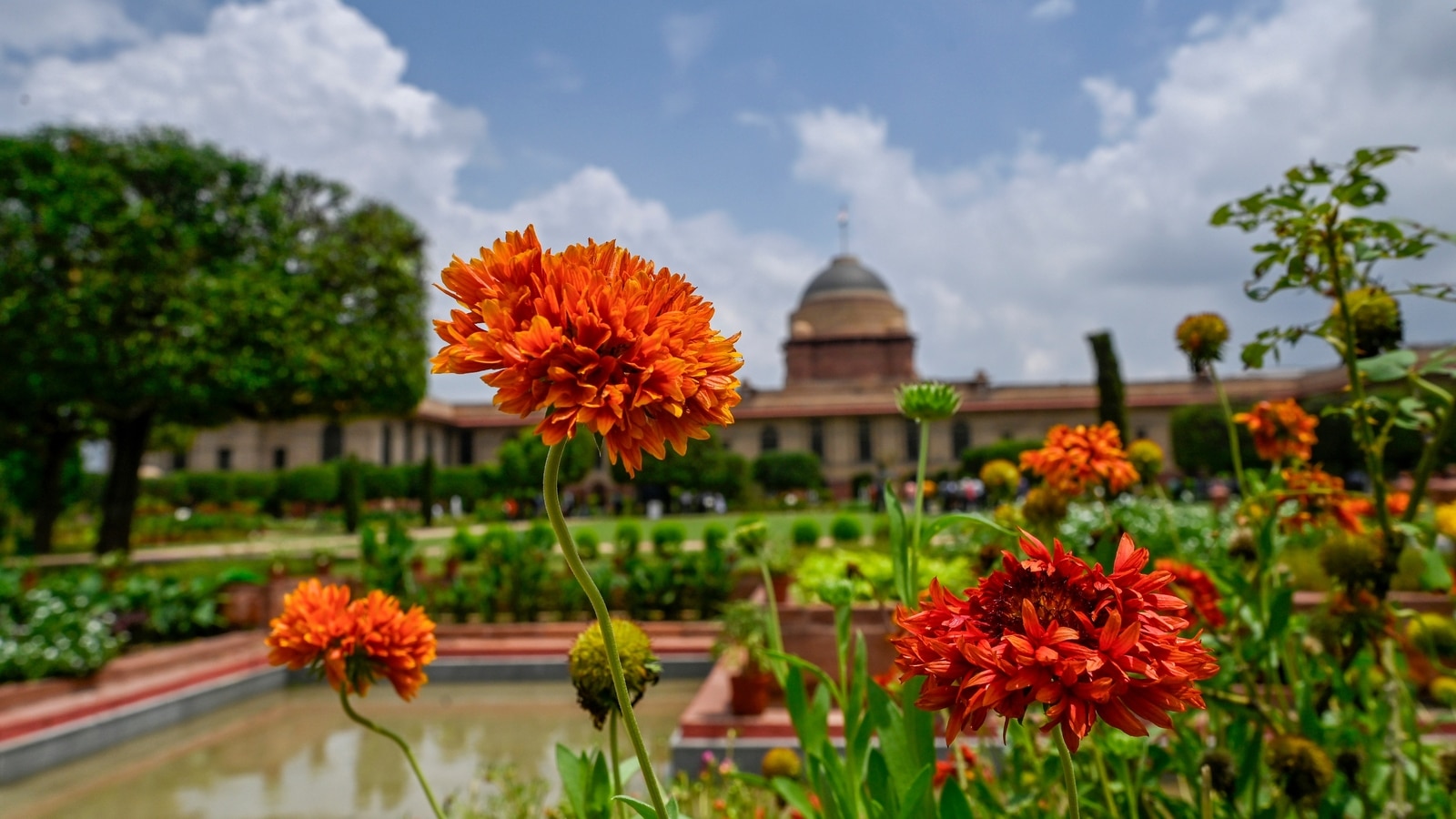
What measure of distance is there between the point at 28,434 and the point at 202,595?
9.79 metres

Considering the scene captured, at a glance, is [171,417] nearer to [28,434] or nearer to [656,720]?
[28,434]

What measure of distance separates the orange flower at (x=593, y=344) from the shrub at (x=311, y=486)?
27.8 metres

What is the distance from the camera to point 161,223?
1105cm

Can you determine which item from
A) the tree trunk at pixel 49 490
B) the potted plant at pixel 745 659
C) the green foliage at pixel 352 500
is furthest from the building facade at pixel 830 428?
the potted plant at pixel 745 659

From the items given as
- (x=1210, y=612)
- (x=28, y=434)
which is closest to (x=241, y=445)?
(x=28, y=434)

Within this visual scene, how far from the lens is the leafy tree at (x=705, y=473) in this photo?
25.2 m

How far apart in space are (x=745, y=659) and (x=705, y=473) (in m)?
21.0

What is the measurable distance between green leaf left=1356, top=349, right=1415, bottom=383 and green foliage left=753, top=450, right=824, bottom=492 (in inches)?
1057

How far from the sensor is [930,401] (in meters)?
1.27

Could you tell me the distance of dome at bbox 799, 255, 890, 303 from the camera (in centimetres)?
3816

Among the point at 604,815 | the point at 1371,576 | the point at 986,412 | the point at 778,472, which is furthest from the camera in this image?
the point at 986,412

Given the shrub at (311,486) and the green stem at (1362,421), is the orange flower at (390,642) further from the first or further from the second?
the shrub at (311,486)

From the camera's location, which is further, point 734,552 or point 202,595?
point 734,552

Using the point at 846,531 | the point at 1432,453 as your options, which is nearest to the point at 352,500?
the point at 846,531
